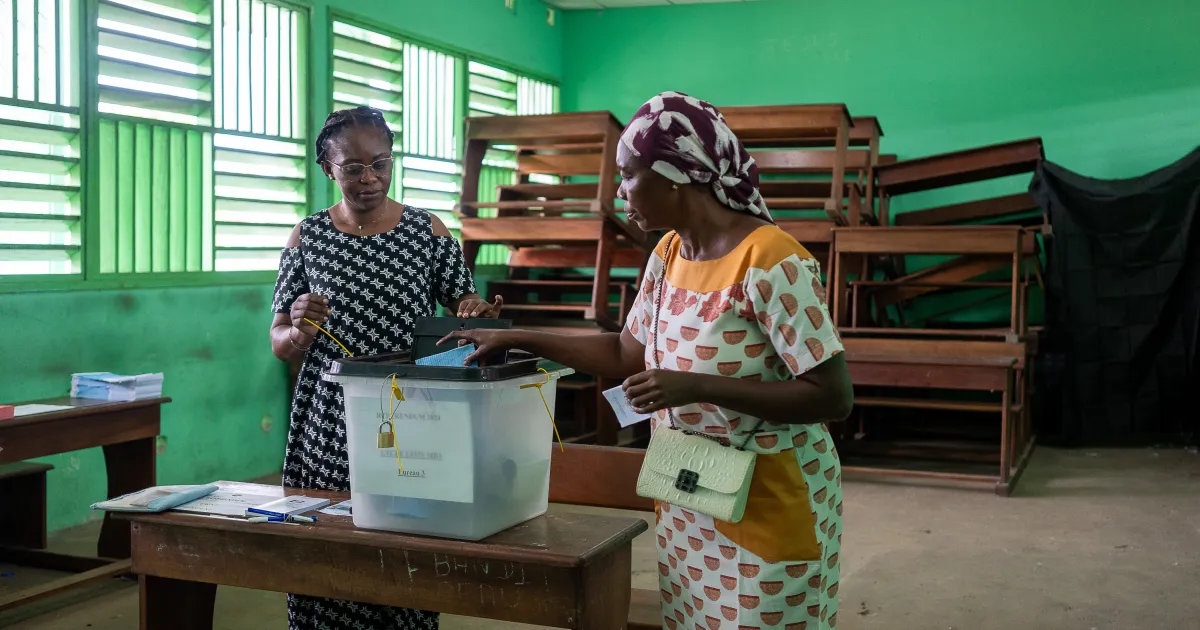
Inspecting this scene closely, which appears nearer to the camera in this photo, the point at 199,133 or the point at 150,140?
the point at 150,140

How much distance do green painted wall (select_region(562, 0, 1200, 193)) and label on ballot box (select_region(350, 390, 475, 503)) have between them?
7.09m

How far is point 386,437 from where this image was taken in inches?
66.9

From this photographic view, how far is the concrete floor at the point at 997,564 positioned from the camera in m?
3.62

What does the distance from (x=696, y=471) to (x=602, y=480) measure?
65cm

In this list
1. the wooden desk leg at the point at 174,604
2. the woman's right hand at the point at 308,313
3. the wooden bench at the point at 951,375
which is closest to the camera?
the wooden desk leg at the point at 174,604

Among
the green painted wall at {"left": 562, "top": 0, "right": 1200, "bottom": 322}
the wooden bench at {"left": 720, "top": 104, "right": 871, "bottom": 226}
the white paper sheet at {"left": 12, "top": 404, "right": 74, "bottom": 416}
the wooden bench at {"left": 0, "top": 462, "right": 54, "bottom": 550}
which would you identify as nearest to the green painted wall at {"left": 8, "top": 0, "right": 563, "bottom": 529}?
the wooden bench at {"left": 0, "top": 462, "right": 54, "bottom": 550}

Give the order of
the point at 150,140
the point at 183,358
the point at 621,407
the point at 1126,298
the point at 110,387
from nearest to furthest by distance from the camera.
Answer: the point at 621,407
the point at 110,387
the point at 150,140
the point at 183,358
the point at 1126,298

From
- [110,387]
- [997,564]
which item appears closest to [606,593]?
[110,387]

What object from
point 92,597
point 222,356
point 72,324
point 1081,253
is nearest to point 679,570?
point 92,597

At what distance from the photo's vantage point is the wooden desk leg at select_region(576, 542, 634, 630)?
5.54 ft

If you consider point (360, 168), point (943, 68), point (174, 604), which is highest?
point (943, 68)

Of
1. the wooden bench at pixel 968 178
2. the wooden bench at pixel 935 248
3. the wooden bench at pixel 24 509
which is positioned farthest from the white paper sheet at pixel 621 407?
the wooden bench at pixel 968 178

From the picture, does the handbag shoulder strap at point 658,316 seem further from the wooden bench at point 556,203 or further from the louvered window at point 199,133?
the wooden bench at point 556,203

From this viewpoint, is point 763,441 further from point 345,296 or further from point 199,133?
point 199,133
